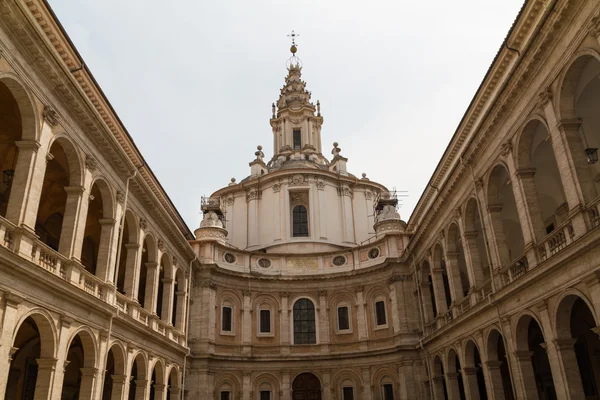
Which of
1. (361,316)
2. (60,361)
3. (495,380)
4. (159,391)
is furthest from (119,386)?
(361,316)

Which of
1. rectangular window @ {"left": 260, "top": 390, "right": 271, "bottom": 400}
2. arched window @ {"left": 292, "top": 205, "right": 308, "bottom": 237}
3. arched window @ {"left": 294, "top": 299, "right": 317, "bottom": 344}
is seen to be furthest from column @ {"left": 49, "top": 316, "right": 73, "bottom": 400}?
arched window @ {"left": 292, "top": 205, "right": 308, "bottom": 237}

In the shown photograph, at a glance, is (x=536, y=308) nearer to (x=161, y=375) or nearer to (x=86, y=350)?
(x=86, y=350)

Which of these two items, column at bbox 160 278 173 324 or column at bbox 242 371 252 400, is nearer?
column at bbox 160 278 173 324

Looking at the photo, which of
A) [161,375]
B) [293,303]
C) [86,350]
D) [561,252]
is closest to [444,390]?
[293,303]

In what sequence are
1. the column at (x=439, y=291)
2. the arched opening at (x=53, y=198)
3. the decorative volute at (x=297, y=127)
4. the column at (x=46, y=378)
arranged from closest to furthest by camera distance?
the column at (x=46, y=378) → the arched opening at (x=53, y=198) → the column at (x=439, y=291) → the decorative volute at (x=297, y=127)

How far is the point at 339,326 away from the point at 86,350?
19.5 m

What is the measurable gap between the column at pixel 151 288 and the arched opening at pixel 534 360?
1491 centimetres

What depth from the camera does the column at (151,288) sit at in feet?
75.0

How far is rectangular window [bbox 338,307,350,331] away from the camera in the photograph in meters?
33.5

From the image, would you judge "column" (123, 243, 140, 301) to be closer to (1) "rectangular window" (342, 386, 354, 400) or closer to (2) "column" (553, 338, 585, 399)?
(2) "column" (553, 338, 585, 399)

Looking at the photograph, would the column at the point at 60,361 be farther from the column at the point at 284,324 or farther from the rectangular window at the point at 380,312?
the rectangular window at the point at 380,312

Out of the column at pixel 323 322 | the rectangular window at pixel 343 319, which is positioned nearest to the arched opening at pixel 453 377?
the rectangular window at pixel 343 319

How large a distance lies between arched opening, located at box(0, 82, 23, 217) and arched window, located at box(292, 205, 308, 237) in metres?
22.9

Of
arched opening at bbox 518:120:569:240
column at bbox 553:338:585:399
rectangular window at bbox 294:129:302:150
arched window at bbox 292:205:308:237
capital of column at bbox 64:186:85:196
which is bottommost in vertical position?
column at bbox 553:338:585:399
